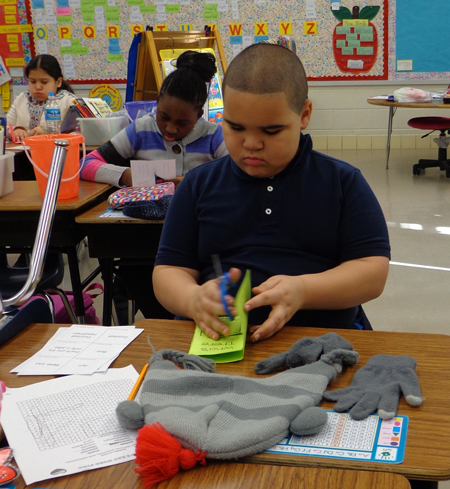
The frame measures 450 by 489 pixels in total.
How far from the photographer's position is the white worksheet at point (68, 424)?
73 centimetres

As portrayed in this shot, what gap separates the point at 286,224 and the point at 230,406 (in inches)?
22.3

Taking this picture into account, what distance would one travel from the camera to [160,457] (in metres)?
0.69

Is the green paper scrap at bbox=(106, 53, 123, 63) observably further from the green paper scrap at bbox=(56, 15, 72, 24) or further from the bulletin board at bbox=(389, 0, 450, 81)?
the bulletin board at bbox=(389, 0, 450, 81)

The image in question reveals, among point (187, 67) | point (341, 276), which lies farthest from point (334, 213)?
point (187, 67)

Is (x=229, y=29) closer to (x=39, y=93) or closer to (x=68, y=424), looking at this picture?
(x=39, y=93)

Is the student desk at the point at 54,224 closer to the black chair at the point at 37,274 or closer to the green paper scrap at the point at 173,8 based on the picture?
the black chair at the point at 37,274

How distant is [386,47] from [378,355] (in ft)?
19.8

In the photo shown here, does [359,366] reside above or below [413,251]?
above

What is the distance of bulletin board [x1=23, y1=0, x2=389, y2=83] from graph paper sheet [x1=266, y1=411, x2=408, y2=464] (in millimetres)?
6037

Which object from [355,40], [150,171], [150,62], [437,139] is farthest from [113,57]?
[150,171]

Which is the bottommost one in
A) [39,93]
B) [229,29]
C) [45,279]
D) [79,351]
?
[45,279]

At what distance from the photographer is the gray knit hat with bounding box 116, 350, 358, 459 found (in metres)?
0.71

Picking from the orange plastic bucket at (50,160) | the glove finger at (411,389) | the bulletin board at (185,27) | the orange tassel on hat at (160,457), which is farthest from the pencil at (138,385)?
the bulletin board at (185,27)

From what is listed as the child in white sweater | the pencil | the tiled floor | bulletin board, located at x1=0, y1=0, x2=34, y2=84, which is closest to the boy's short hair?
the pencil
